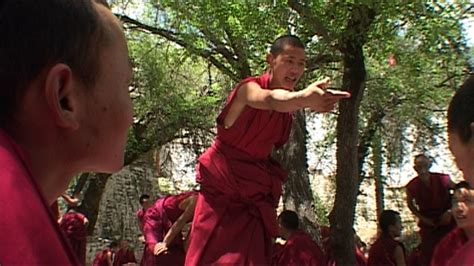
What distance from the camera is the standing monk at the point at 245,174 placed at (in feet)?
11.8

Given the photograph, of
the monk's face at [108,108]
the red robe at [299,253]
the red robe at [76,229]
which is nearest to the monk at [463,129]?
the monk's face at [108,108]

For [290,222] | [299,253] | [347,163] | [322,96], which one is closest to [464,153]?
[322,96]

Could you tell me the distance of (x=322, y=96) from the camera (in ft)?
9.11

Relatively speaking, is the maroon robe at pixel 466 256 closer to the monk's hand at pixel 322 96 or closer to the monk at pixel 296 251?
the monk's hand at pixel 322 96

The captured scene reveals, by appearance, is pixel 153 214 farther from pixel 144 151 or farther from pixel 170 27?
pixel 144 151

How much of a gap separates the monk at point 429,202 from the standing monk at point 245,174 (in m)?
3.00

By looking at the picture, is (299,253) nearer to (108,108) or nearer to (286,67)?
(286,67)

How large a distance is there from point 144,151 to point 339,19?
6.78 meters

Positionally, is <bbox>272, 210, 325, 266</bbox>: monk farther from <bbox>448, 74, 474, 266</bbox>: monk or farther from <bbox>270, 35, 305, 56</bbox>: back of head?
<bbox>448, 74, 474, 266</bbox>: monk

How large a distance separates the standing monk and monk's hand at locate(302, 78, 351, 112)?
0.64m

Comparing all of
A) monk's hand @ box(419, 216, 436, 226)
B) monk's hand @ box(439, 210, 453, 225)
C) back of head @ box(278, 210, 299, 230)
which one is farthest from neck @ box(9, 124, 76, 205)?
monk's hand @ box(419, 216, 436, 226)

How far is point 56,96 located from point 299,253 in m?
5.38

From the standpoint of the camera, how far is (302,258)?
19.5 ft

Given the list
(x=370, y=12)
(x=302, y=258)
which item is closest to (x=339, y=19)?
(x=370, y=12)
